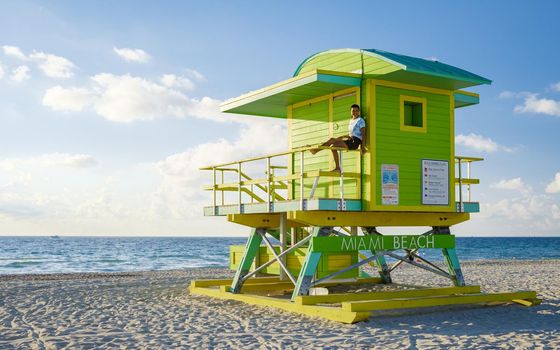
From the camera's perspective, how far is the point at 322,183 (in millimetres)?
14734

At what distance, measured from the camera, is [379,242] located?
45.5 ft

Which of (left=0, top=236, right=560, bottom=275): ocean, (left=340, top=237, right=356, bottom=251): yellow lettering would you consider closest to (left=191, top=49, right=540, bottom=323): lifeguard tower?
(left=340, top=237, right=356, bottom=251): yellow lettering

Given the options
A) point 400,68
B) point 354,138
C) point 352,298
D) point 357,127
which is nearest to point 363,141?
point 354,138

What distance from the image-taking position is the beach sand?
10.3 m

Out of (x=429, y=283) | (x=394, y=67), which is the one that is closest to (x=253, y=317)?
(x=394, y=67)

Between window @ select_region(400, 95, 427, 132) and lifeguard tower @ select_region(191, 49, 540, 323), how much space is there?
0.02 metres

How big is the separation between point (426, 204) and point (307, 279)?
123 inches

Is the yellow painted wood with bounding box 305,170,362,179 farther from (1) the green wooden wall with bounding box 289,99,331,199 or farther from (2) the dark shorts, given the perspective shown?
(1) the green wooden wall with bounding box 289,99,331,199

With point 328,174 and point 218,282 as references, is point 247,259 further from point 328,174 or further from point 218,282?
point 328,174

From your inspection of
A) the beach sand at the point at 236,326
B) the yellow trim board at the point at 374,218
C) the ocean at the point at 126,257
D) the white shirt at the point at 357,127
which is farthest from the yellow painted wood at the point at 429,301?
the ocean at the point at 126,257

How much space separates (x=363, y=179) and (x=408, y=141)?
4.51 ft

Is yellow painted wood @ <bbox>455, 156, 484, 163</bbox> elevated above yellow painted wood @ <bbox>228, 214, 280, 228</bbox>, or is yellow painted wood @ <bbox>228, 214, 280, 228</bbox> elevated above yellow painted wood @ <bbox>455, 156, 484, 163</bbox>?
yellow painted wood @ <bbox>455, 156, 484, 163</bbox>

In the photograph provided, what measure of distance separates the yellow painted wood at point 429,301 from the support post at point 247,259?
406 centimetres

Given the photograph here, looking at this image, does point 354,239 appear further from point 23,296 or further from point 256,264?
point 23,296
